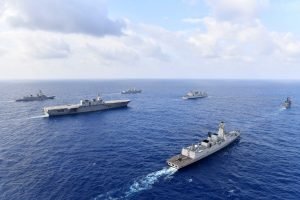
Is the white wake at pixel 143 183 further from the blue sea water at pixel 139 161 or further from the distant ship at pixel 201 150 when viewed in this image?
the distant ship at pixel 201 150

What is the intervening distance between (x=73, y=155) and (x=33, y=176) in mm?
18000

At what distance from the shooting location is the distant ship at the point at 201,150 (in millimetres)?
80188

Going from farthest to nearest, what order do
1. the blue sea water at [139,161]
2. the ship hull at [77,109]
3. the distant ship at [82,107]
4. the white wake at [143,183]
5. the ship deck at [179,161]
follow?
the distant ship at [82,107] → the ship hull at [77,109] → the ship deck at [179,161] → the blue sea water at [139,161] → the white wake at [143,183]

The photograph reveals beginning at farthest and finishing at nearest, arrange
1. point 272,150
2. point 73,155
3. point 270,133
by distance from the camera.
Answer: point 270,133 < point 272,150 < point 73,155

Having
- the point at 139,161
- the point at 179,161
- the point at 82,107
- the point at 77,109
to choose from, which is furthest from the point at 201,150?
the point at 82,107

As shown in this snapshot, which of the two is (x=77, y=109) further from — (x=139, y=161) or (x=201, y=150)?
(x=201, y=150)

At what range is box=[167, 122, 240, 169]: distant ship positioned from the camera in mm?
80188

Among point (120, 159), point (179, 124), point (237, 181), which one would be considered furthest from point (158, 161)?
point (179, 124)

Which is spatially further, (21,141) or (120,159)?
(21,141)

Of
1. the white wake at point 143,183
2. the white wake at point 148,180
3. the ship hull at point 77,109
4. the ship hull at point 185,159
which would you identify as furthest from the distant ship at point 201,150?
the ship hull at point 77,109

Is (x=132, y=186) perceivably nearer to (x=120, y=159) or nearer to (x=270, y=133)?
(x=120, y=159)

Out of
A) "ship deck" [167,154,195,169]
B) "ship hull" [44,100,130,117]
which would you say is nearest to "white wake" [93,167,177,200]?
"ship deck" [167,154,195,169]

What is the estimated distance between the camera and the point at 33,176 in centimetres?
7288

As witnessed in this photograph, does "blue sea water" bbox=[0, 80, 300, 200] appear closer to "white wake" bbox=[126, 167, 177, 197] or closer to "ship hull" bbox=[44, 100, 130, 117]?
"white wake" bbox=[126, 167, 177, 197]
